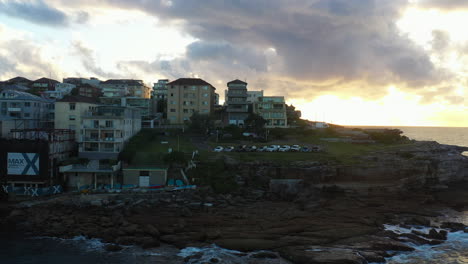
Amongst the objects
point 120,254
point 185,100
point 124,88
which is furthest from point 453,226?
point 124,88

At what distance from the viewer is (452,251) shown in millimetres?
27172

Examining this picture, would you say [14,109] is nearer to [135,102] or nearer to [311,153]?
[135,102]

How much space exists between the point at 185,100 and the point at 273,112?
2262cm

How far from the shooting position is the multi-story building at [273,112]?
3260 inches

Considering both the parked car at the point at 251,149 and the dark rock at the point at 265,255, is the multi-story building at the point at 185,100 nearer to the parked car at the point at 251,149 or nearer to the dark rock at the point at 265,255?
the parked car at the point at 251,149

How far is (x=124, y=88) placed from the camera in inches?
3787

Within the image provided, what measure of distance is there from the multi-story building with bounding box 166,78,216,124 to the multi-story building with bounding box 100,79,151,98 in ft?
57.2

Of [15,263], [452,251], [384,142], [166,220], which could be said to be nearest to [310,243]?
[452,251]

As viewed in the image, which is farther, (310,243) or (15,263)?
(310,243)

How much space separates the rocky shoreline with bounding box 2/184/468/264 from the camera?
2695 centimetres

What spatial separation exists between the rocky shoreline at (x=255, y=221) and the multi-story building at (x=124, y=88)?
57064mm

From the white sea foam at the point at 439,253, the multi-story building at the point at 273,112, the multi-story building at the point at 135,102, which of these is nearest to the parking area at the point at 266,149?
the multi-story building at the point at 273,112

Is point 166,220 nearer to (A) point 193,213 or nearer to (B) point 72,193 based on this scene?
(A) point 193,213

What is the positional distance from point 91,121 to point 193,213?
82.5 feet
